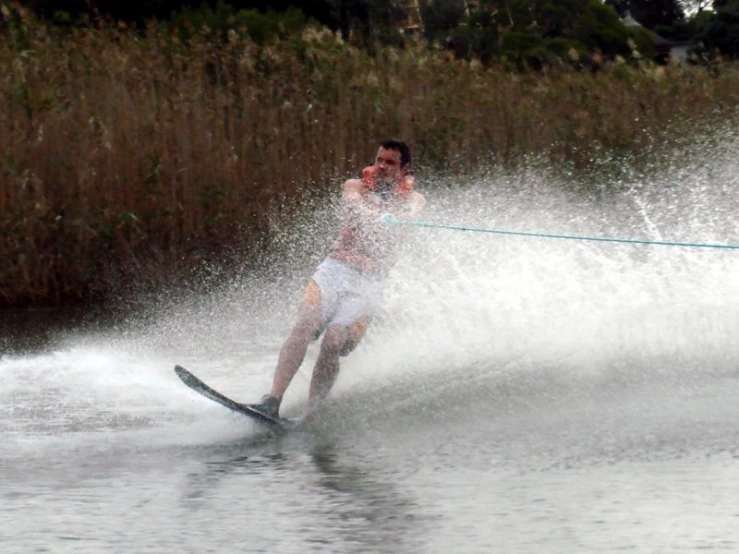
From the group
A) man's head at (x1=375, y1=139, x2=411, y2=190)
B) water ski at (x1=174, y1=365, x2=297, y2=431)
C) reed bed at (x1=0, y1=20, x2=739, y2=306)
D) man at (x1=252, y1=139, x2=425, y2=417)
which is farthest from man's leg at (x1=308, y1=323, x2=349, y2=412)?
reed bed at (x1=0, y1=20, x2=739, y2=306)

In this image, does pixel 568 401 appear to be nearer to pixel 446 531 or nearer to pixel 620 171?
pixel 446 531

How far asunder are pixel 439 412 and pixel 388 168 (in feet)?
Answer: 4.75

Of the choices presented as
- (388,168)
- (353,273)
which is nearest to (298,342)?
(353,273)

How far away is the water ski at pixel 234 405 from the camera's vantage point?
314 inches

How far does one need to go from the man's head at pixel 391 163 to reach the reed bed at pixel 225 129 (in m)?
4.72

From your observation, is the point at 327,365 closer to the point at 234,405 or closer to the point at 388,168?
the point at 234,405

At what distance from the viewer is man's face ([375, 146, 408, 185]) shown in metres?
9.11

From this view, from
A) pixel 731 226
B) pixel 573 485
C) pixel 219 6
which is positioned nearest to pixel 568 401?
pixel 573 485

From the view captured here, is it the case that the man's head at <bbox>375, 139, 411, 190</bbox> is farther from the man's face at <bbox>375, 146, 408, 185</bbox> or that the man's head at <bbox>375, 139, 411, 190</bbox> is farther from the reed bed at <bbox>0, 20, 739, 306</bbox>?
the reed bed at <bbox>0, 20, 739, 306</bbox>

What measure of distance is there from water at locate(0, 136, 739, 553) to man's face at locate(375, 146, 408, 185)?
1.01 meters

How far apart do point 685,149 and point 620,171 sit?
26.0 inches

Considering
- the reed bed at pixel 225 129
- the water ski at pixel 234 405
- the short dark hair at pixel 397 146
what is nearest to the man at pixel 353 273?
the short dark hair at pixel 397 146

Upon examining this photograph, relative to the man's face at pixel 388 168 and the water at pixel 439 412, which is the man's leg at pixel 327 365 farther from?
the man's face at pixel 388 168

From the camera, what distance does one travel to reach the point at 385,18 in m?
38.9
